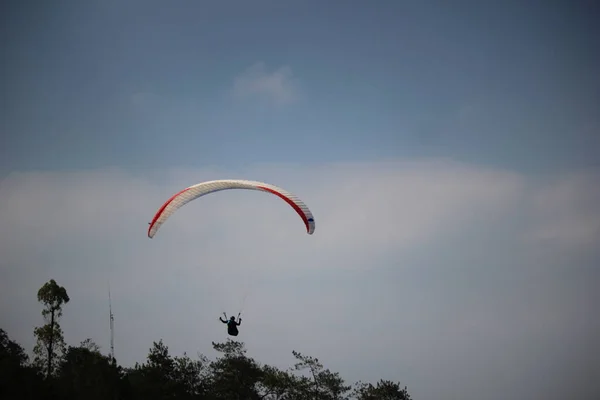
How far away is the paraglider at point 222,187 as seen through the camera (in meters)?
36.9

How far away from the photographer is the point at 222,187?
38.7m

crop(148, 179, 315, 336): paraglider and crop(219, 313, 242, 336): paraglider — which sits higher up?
crop(148, 179, 315, 336): paraglider

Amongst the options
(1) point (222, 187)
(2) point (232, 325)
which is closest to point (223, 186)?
(1) point (222, 187)

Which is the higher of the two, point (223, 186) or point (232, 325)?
point (223, 186)

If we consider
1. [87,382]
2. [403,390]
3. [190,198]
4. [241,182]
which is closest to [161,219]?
[190,198]

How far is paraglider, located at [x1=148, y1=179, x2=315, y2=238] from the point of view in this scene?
36938 mm

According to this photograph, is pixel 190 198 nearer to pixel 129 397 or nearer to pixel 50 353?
pixel 129 397

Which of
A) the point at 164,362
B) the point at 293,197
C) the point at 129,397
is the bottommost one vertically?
the point at 129,397

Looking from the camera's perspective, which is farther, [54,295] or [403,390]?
[403,390]

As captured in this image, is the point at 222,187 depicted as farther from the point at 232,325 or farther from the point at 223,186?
the point at 232,325

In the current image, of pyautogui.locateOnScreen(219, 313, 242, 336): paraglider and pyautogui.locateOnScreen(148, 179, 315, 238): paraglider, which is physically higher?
pyautogui.locateOnScreen(148, 179, 315, 238): paraglider

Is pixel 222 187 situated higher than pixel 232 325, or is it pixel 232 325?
pixel 222 187

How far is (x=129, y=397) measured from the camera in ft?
143

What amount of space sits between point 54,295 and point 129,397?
1362 centimetres
